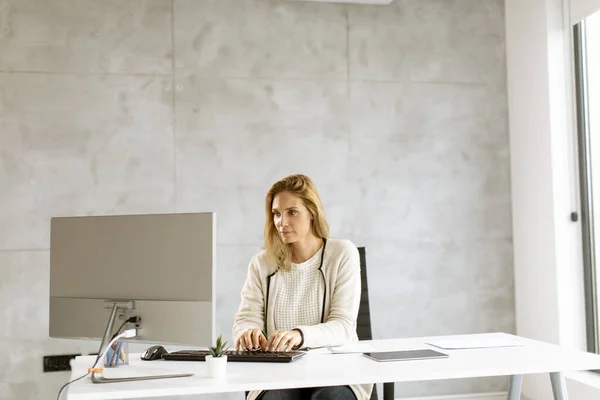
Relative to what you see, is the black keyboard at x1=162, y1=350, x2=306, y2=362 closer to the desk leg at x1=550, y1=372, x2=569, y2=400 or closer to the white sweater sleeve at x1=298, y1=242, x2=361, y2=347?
the white sweater sleeve at x1=298, y1=242, x2=361, y2=347

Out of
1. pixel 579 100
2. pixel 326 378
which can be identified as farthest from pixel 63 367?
pixel 579 100

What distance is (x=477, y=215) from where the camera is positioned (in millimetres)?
4449

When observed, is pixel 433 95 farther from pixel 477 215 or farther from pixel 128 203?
pixel 128 203

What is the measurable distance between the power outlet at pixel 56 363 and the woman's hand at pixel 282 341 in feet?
6.42

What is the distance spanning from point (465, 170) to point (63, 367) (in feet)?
8.94

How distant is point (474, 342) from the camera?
2.60 metres

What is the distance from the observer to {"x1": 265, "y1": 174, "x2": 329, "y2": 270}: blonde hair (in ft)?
9.28

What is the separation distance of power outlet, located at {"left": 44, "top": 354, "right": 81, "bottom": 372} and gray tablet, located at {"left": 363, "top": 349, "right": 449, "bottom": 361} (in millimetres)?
2224

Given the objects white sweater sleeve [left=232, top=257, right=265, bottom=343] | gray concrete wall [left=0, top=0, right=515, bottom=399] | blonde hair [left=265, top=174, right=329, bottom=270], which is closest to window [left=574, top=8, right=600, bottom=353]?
gray concrete wall [left=0, top=0, right=515, bottom=399]

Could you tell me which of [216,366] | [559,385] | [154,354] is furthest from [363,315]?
[216,366]

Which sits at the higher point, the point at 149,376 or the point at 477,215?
the point at 477,215

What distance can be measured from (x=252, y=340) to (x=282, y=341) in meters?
0.14

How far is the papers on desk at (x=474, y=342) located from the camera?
8.20 feet

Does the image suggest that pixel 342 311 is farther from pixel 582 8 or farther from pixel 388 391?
pixel 582 8
